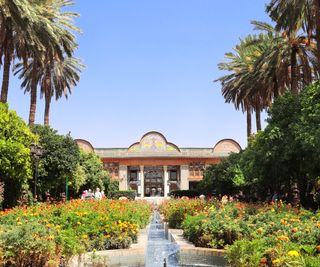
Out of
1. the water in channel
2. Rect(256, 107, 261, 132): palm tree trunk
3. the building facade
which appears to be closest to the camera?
the water in channel

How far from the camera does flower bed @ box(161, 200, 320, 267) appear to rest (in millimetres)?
5410

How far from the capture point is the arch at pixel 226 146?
60.3 metres

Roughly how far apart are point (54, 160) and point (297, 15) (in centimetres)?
1321

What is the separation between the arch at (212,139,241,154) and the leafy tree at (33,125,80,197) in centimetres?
3775

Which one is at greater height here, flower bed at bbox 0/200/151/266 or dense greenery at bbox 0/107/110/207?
dense greenery at bbox 0/107/110/207

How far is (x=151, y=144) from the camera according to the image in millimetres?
60562

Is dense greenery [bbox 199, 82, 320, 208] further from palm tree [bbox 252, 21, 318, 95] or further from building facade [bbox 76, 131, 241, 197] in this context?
building facade [bbox 76, 131, 241, 197]

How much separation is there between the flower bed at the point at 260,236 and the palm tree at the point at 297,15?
416 inches

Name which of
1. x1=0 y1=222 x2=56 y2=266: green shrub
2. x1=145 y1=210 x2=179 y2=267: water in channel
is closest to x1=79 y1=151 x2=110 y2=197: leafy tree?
x1=145 y1=210 x2=179 y2=267: water in channel

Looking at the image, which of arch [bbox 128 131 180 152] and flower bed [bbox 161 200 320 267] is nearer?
flower bed [bbox 161 200 320 267]

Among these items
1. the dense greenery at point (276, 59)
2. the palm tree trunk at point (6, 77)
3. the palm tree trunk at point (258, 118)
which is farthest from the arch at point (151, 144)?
the palm tree trunk at point (6, 77)

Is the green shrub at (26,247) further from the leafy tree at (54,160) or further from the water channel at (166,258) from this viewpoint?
the leafy tree at (54,160)

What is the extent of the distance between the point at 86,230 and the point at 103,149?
52.5 m

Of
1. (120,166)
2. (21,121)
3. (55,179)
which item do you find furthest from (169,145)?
(21,121)
